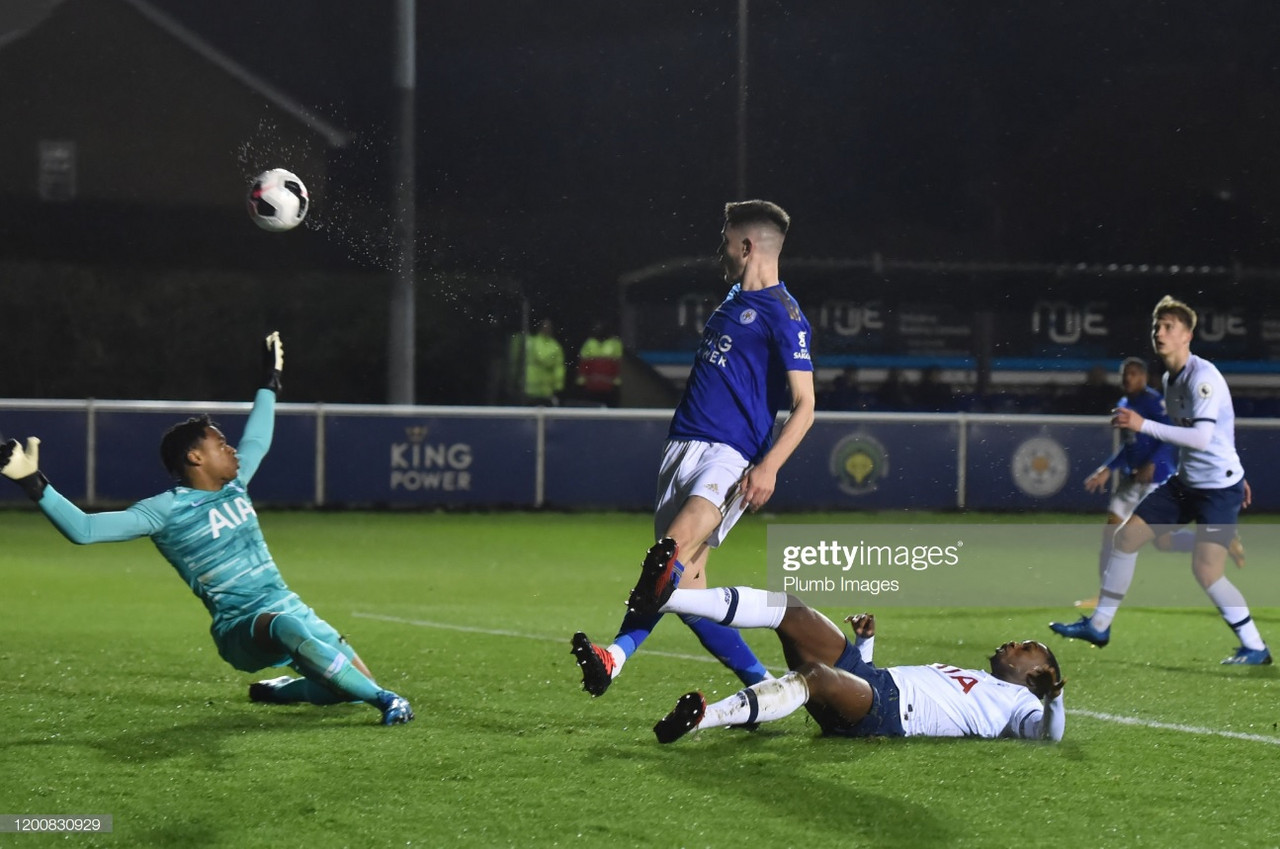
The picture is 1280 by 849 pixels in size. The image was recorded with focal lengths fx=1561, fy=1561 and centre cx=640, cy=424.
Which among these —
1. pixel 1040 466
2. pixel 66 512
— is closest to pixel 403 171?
pixel 1040 466

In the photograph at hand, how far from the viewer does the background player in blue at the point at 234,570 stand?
5.13 metres

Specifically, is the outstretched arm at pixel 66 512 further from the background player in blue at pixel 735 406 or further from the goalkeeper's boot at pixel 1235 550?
the goalkeeper's boot at pixel 1235 550

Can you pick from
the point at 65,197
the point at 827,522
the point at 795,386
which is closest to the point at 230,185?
the point at 65,197

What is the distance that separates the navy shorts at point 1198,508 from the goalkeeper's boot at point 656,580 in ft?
11.7

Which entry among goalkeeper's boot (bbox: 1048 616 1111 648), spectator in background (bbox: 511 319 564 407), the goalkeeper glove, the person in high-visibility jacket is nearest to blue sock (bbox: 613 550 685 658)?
the goalkeeper glove

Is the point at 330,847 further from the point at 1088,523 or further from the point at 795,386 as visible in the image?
the point at 1088,523

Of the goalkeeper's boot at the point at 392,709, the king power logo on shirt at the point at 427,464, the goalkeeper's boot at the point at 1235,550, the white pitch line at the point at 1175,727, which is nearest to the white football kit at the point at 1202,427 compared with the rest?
the goalkeeper's boot at the point at 1235,550

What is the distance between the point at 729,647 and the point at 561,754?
83cm

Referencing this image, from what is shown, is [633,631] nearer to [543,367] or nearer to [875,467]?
[875,467]

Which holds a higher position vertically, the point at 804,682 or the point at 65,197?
the point at 65,197

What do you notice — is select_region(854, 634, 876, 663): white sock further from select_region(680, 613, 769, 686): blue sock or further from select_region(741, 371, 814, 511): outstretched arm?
→ select_region(741, 371, 814, 511): outstretched arm

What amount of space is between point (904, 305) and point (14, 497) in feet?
40.1

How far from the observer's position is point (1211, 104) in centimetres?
2591

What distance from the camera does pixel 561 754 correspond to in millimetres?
4750
